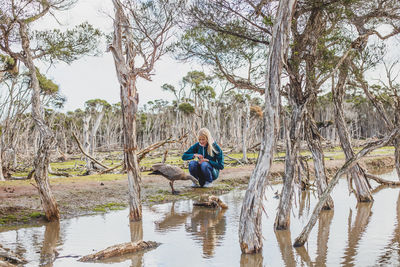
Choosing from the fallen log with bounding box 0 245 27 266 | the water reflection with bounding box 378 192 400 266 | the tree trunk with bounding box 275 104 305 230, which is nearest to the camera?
the fallen log with bounding box 0 245 27 266

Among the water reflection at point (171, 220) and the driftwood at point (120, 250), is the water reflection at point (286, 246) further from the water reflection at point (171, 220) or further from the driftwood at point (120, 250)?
the water reflection at point (171, 220)

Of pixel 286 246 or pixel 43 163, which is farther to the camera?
pixel 43 163

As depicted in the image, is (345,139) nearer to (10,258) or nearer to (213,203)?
(213,203)

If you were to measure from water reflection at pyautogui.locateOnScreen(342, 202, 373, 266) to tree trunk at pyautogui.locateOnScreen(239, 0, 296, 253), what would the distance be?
4.32ft

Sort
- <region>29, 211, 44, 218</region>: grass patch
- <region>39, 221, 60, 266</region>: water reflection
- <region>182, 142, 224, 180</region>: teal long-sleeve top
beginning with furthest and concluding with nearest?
<region>182, 142, 224, 180</region>: teal long-sleeve top, <region>29, 211, 44, 218</region>: grass patch, <region>39, 221, 60, 266</region>: water reflection

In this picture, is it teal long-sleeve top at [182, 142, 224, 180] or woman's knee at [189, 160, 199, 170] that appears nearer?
teal long-sleeve top at [182, 142, 224, 180]

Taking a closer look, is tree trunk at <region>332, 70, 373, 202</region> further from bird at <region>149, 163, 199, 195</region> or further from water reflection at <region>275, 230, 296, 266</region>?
bird at <region>149, 163, 199, 195</region>

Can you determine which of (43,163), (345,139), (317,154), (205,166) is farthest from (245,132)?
(43,163)

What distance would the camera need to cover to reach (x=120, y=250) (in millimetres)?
5973

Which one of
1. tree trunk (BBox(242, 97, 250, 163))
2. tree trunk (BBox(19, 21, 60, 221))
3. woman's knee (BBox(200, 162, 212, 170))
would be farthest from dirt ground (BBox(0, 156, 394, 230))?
tree trunk (BBox(242, 97, 250, 163))

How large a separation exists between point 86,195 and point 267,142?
6927 millimetres

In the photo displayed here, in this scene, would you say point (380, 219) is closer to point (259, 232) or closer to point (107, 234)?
point (259, 232)

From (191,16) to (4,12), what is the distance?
4990mm

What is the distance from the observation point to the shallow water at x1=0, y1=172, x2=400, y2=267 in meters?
5.65
